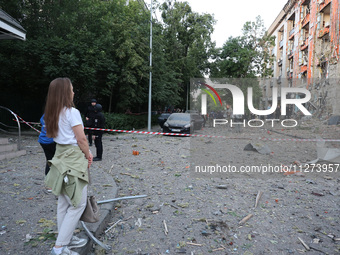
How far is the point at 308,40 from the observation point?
103ft

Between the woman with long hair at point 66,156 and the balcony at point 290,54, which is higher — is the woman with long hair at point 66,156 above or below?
below

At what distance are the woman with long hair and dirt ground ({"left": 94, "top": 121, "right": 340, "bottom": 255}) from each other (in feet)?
2.39

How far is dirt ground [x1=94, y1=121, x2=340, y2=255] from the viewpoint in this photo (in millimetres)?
3652

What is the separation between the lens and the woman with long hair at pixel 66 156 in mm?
2871

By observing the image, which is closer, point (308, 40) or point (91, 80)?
point (91, 80)

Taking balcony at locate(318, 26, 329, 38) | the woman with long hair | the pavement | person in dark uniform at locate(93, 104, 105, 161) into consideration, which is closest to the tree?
balcony at locate(318, 26, 329, 38)

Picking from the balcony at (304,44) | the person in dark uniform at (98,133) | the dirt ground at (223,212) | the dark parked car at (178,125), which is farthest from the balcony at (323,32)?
the person in dark uniform at (98,133)

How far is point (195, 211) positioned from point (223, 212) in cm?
46

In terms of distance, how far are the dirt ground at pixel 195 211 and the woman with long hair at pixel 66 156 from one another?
0.59 metres

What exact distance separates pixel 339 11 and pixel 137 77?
1579cm

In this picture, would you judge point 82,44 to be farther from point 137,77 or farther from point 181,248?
point 181,248

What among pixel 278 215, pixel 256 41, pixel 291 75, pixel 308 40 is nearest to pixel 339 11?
pixel 308 40

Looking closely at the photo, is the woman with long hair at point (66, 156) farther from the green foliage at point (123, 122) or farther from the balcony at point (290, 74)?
the balcony at point (290, 74)

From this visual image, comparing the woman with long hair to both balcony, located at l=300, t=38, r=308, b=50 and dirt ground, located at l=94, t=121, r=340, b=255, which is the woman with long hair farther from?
balcony, located at l=300, t=38, r=308, b=50
